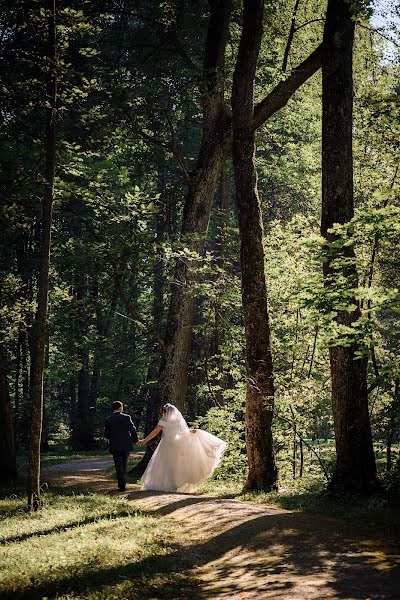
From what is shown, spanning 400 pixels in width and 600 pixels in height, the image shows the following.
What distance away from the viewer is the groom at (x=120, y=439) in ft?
44.2

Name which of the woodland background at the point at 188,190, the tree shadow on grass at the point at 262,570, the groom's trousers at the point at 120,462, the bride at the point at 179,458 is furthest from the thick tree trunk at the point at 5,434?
the tree shadow on grass at the point at 262,570

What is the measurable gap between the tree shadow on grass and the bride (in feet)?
17.4

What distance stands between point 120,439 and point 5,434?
14.2 feet

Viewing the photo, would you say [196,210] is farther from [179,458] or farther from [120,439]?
[179,458]

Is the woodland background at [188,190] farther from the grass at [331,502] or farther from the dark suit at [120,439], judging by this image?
the dark suit at [120,439]

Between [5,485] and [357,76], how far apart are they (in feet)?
47.0

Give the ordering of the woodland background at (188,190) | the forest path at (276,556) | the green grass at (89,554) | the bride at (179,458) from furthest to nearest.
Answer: the bride at (179,458), the woodland background at (188,190), the green grass at (89,554), the forest path at (276,556)

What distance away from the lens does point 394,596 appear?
5031mm

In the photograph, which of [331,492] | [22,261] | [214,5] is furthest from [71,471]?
[214,5]

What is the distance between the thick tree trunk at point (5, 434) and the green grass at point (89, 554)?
5.23 metres

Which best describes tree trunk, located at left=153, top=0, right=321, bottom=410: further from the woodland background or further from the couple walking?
the couple walking

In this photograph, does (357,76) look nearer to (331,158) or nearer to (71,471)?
(331,158)

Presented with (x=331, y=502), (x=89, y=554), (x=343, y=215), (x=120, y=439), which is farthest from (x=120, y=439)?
(x=343, y=215)

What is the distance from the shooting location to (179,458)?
1339 centimetres
